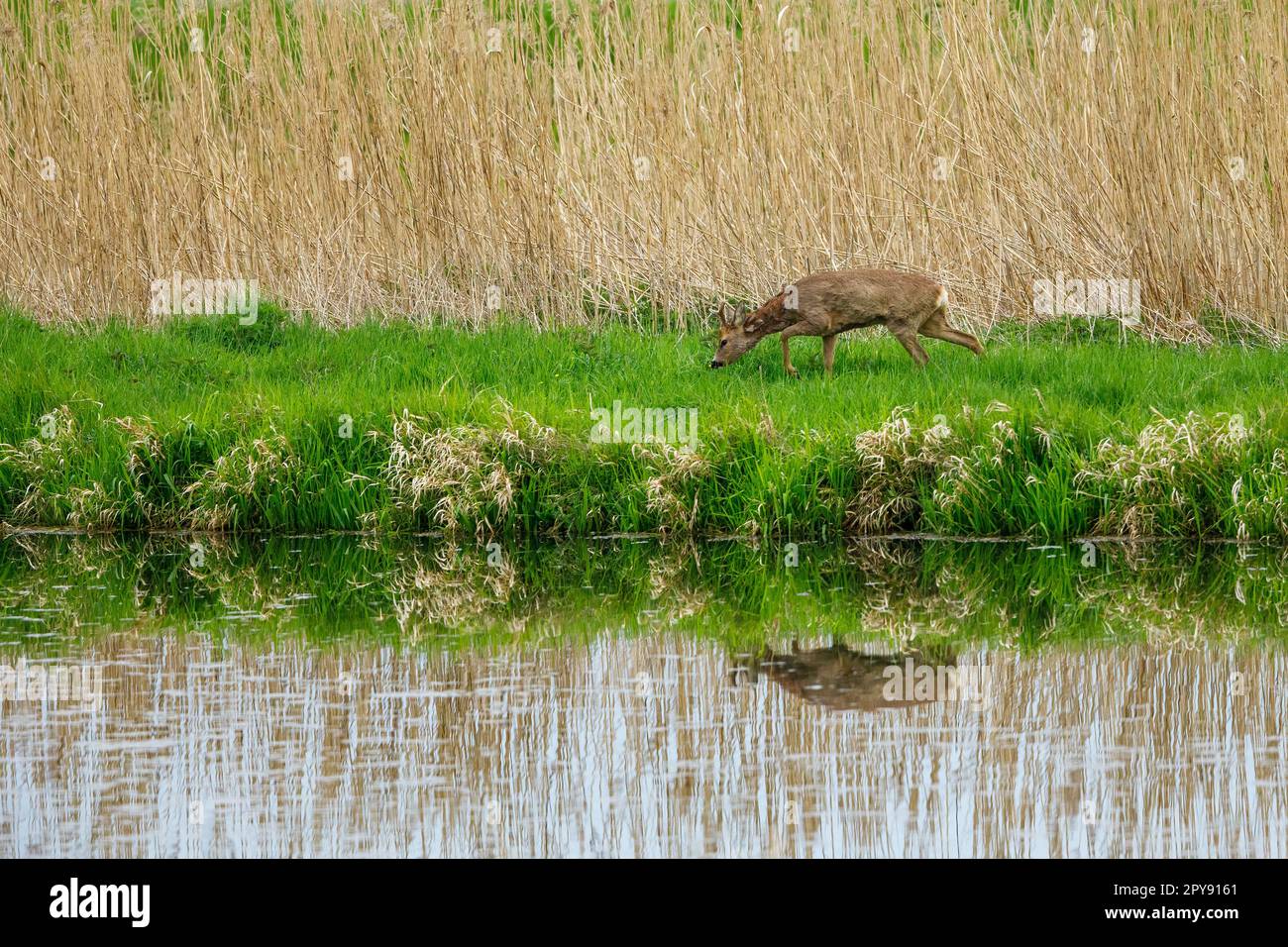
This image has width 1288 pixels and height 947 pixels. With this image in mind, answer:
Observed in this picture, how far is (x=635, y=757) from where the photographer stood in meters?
6.12

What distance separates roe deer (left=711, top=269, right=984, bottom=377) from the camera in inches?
452

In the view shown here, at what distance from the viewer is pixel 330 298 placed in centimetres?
1380

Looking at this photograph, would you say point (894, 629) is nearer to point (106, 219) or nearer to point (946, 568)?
point (946, 568)

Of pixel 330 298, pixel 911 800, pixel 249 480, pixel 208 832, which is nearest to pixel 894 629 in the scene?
→ pixel 911 800

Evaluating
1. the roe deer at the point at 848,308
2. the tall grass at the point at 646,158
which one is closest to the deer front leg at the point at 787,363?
the roe deer at the point at 848,308

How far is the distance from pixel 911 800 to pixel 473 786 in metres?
1.38

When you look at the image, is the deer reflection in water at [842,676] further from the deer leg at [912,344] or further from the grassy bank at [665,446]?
the deer leg at [912,344]

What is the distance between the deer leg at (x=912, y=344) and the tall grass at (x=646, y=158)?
1541mm

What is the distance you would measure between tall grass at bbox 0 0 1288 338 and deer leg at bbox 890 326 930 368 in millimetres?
1541

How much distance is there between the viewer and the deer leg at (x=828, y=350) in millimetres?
11718

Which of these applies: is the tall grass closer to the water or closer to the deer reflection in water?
the water

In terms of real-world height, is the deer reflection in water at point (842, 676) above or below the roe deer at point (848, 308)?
below

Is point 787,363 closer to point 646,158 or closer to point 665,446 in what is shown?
point 665,446

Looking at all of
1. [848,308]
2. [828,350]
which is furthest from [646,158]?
[848,308]
